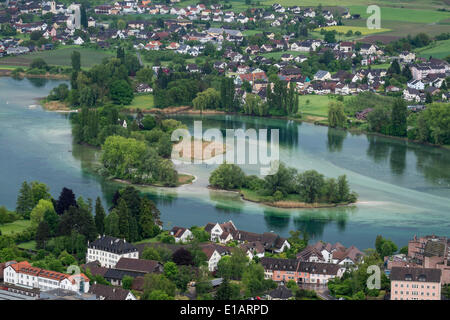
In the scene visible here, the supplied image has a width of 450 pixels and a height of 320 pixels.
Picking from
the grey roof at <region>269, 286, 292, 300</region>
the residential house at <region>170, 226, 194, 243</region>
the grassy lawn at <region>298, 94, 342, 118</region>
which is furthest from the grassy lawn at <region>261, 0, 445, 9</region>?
the grey roof at <region>269, 286, 292, 300</region>

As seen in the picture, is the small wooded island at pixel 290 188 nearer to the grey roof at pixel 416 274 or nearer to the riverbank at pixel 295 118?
the grey roof at pixel 416 274

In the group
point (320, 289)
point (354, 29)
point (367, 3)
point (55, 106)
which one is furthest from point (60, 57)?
point (320, 289)

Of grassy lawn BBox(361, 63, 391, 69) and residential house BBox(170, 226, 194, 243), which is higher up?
grassy lawn BBox(361, 63, 391, 69)

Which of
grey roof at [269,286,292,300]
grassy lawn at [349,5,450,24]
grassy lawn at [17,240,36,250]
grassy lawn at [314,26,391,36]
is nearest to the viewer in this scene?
grey roof at [269,286,292,300]

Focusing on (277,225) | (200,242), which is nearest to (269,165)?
(277,225)

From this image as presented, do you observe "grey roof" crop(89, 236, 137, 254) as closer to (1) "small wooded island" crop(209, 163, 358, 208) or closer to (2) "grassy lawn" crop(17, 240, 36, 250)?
(2) "grassy lawn" crop(17, 240, 36, 250)

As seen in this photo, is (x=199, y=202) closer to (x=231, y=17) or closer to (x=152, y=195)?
(x=152, y=195)
